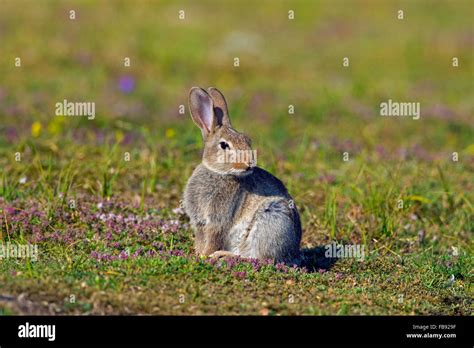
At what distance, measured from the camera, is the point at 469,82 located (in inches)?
872

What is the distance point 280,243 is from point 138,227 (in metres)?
1.89

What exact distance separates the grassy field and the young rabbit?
333 mm

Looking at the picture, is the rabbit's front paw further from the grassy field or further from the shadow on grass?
the shadow on grass

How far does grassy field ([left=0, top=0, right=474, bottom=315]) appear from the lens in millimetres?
7863

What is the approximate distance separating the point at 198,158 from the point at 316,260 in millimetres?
3637

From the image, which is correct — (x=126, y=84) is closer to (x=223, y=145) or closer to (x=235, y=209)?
(x=223, y=145)

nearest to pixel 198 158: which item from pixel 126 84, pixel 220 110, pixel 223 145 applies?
pixel 220 110

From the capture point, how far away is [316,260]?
9.49 metres

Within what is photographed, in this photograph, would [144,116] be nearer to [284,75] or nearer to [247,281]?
[284,75]

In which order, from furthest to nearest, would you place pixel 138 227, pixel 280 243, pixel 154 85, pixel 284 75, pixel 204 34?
1. pixel 204 34
2. pixel 284 75
3. pixel 154 85
4. pixel 138 227
5. pixel 280 243

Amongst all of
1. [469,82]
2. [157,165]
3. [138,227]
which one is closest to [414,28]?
[469,82]

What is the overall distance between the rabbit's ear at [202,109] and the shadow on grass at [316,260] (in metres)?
1.84

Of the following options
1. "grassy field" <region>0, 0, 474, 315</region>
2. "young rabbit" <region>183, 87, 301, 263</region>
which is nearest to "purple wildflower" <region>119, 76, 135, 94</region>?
"grassy field" <region>0, 0, 474, 315</region>

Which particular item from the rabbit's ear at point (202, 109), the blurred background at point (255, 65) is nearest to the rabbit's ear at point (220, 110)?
the rabbit's ear at point (202, 109)
